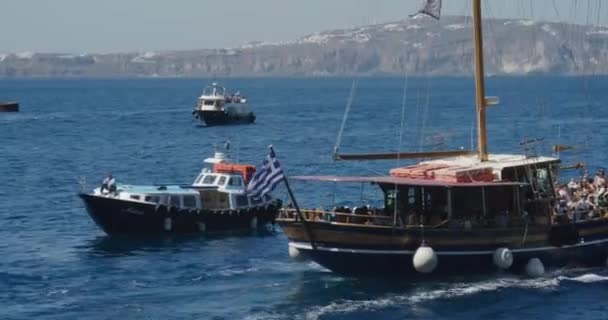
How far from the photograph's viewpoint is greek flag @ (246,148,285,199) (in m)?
44.8

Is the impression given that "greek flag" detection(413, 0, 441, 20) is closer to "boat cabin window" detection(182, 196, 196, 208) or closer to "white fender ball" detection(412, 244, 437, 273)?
"white fender ball" detection(412, 244, 437, 273)

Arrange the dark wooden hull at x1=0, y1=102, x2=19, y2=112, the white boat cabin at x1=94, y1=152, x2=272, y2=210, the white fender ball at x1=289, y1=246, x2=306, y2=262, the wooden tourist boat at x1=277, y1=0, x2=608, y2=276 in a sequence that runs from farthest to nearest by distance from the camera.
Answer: the dark wooden hull at x1=0, y1=102, x2=19, y2=112 < the white boat cabin at x1=94, y1=152, x2=272, y2=210 < the white fender ball at x1=289, y1=246, x2=306, y2=262 < the wooden tourist boat at x1=277, y1=0, x2=608, y2=276

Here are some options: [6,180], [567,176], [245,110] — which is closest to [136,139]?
[245,110]

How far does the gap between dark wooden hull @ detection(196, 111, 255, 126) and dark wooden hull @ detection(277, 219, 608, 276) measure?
335 ft

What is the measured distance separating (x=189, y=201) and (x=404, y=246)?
16.5 m

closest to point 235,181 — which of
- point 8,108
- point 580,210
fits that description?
point 580,210

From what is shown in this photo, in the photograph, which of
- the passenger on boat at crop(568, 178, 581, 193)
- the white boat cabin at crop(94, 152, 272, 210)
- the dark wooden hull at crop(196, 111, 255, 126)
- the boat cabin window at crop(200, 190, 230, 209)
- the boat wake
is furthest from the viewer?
the dark wooden hull at crop(196, 111, 255, 126)

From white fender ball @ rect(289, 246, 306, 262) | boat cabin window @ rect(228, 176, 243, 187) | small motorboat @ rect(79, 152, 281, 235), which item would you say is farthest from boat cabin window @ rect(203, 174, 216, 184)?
white fender ball @ rect(289, 246, 306, 262)

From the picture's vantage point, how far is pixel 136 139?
13088 centimetres

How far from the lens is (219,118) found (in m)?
150

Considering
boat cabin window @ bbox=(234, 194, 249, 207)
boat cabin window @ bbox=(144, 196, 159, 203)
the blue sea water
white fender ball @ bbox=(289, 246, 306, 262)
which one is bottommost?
the blue sea water

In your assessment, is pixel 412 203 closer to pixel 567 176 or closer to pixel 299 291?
pixel 299 291

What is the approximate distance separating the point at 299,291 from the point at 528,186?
31.2 feet

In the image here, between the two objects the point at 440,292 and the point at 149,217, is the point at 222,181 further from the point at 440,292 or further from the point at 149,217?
the point at 440,292
